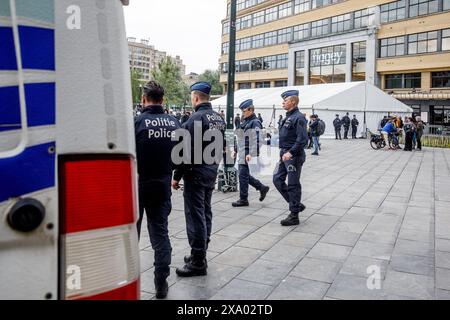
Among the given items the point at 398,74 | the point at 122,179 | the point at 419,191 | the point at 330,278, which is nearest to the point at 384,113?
the point at 398,74

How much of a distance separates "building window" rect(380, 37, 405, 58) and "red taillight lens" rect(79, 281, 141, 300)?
43.5m

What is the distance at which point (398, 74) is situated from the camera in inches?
1629

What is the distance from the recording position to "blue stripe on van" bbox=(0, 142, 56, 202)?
4.72ft

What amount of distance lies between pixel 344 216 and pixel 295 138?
1.64 m

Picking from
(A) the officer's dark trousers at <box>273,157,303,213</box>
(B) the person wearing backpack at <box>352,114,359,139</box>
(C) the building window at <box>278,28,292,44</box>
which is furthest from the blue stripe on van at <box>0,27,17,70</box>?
(C) the building window at <box>278,28,292,44</box>

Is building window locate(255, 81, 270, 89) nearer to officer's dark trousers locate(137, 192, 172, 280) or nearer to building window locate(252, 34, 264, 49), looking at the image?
building window locate(252, 34, 264, 49)

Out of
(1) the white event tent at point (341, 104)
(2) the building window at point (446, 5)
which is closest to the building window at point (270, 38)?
(2) the building window at point (446, 5)

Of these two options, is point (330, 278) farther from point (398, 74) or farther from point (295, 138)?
point (398, 74)

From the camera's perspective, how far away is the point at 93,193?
5.06 ft

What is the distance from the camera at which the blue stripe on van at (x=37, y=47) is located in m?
1.47

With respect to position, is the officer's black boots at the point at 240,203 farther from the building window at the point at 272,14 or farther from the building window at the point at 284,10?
the building window at the point at 272,14

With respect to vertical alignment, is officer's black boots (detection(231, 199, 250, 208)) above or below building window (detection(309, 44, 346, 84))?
below

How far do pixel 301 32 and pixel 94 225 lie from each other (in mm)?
54057

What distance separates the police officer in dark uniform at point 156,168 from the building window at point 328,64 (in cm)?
4533
